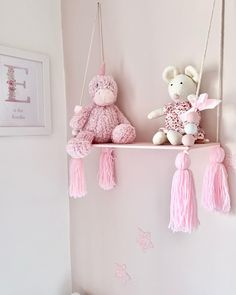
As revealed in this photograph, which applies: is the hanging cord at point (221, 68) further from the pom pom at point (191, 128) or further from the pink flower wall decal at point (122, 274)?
the pink flower wall decal at point (122, 274)

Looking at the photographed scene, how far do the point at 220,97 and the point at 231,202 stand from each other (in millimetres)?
329

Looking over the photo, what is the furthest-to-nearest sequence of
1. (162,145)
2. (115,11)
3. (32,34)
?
(32,34) < (115,11) < (162,145)

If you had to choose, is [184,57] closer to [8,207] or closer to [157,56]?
[157,56]

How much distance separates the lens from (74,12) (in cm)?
124

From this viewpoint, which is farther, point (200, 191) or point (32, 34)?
point (32, 34)

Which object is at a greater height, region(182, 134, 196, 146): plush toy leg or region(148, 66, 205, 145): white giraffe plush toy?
region(148, 66, 205, 145): white giraffe plush toy

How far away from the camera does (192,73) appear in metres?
0.85

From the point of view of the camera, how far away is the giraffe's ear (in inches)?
33.1

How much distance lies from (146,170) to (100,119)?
265mm

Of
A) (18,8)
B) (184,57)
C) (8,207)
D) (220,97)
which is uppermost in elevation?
(18,8)

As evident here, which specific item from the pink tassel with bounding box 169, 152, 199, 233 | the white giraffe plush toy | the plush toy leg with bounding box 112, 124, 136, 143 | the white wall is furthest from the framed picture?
the pink tassel with bounding box 169, 152, 199, 233

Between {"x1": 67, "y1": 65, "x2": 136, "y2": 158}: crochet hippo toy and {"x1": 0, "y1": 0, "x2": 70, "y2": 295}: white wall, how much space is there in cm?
31

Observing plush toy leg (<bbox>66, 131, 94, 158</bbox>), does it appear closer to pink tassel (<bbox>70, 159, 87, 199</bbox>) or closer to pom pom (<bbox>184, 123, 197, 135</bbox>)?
pink tassel (<bbox>70, 159, 87, 199</bbox>)

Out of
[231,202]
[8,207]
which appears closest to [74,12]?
[8,207]
